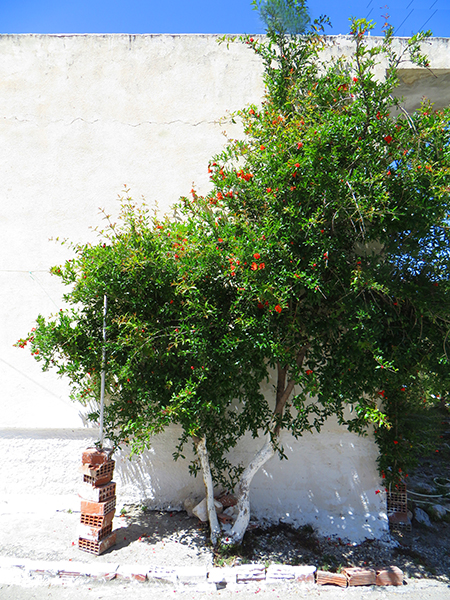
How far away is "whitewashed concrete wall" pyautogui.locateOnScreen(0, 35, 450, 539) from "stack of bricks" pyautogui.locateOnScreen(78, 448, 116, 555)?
32.1 inches

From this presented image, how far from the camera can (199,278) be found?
128 inches

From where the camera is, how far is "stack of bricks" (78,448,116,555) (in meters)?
3.57

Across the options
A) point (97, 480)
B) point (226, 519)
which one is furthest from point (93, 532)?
point (226, 519)

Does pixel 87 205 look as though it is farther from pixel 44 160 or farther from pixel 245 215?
pixel 245 215

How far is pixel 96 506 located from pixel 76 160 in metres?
3.80

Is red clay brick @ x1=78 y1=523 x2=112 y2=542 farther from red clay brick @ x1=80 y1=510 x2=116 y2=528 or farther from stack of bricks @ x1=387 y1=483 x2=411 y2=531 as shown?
stack of bricks @ x1=387 y1=483 x2=411 y2=531

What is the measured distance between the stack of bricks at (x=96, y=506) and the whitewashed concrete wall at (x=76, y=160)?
0.81 metres

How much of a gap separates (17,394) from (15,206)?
2.25 meters

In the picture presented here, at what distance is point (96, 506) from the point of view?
11.8 feet

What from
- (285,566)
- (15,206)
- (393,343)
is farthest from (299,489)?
(15,206)

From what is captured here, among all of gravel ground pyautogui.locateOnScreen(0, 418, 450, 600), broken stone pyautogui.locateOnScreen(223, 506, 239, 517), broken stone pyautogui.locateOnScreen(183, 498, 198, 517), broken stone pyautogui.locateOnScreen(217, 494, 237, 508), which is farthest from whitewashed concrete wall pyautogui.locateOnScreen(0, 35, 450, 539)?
broken stone pyautogui.locateOnScreen(223, 506, 239, 517)

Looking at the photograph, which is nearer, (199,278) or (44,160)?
(199,278)

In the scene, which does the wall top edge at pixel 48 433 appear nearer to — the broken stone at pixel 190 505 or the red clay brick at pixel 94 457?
the red clay brick at pixel 94 457

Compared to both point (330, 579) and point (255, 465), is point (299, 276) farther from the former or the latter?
point (330, 579)
